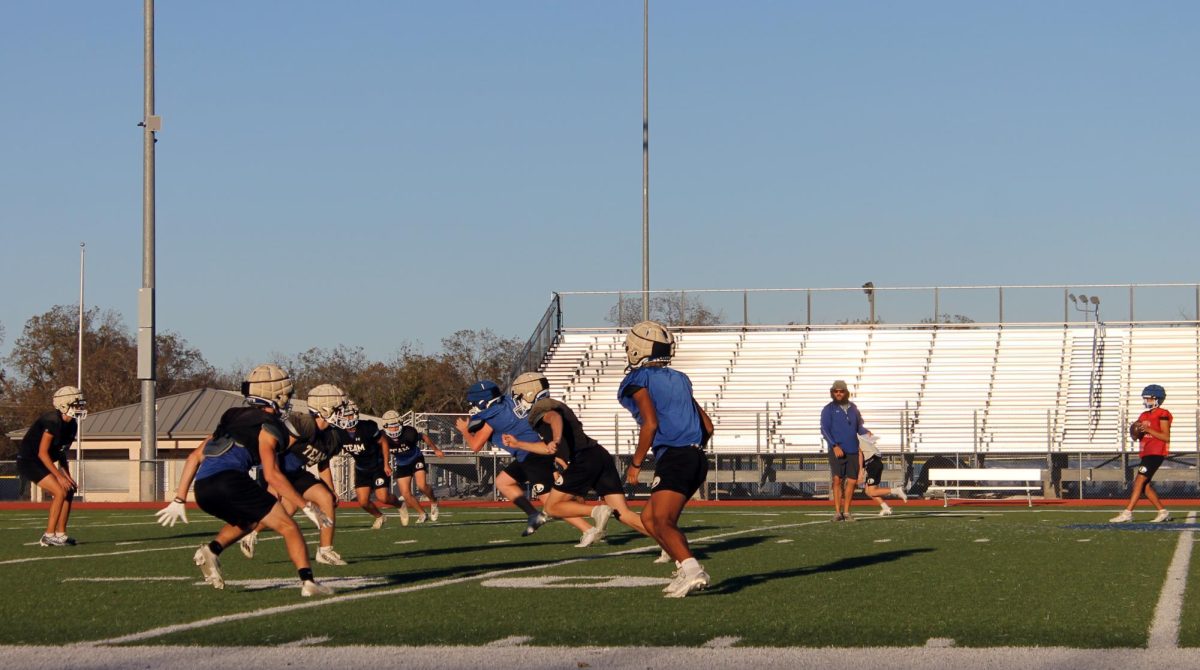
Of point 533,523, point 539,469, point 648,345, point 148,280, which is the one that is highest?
point 148,280

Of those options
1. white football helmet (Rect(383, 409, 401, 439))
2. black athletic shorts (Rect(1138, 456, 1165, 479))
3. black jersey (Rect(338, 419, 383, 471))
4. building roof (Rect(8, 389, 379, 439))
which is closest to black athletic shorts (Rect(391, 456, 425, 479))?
white football helmet (Rect(383, 409, 401, 439))

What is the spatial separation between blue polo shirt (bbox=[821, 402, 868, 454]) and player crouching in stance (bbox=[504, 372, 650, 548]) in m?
5.80

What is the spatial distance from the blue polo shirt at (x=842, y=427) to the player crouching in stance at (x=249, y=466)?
1054 cm

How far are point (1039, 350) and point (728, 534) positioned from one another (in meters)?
24.3

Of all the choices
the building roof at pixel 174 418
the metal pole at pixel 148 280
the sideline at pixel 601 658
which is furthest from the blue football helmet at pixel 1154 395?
the building roof at pixel 174 418

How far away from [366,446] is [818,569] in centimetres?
816

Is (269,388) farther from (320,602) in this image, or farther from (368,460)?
(368,460)

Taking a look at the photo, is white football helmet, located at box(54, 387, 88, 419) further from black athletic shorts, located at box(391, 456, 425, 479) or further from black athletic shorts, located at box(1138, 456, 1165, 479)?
black athletic shorts, located at box(1138, 456, 1165, 479)

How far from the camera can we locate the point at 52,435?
623 inches

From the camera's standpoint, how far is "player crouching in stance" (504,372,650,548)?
1407 centimetres

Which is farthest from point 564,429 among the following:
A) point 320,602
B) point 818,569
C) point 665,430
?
point 320,602

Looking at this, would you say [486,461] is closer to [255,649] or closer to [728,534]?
[728,534]

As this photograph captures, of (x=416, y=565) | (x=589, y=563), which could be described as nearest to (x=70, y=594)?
(x=416, y=565)

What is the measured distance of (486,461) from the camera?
36.7 m
